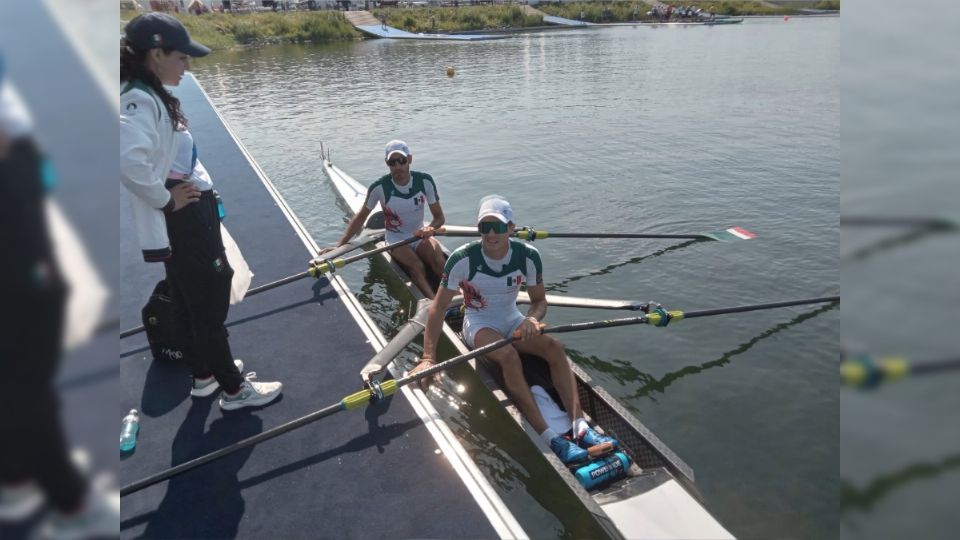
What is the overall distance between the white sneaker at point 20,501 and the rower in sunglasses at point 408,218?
24.5 ft

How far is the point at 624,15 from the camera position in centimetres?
7831

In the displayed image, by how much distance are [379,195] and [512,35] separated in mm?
58079

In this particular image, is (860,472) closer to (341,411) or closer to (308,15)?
(341,411)

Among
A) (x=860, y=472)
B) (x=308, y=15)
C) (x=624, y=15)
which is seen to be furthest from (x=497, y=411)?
(x=624, y=15)

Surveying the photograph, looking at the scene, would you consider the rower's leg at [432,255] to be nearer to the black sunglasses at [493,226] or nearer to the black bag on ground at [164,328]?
the black sunglasses at [493,226]

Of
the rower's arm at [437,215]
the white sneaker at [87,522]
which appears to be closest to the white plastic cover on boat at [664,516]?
the white sneaker at [87,522]

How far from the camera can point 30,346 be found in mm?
796

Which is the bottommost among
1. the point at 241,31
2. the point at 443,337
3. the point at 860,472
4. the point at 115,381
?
the point at 443,337

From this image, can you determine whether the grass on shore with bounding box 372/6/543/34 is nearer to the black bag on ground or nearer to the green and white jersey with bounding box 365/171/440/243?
the green and white jersey with bounding box 365/171/440/243

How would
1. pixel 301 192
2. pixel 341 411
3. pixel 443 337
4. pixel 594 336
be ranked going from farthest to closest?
pixel 301 192, pixel 594 336, pixel 443 337, pixel 341 411

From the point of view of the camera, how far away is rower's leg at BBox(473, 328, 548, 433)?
551 cm

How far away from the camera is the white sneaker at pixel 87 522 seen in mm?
802

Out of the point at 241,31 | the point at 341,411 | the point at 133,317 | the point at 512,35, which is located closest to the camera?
the point at 341,411

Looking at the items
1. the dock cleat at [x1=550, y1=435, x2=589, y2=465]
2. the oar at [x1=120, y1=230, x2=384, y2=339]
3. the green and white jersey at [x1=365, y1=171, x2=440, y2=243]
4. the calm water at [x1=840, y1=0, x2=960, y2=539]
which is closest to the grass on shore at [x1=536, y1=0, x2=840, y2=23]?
the green and white jersey at [x1=365, y1=171, x2=440, y2=243]
